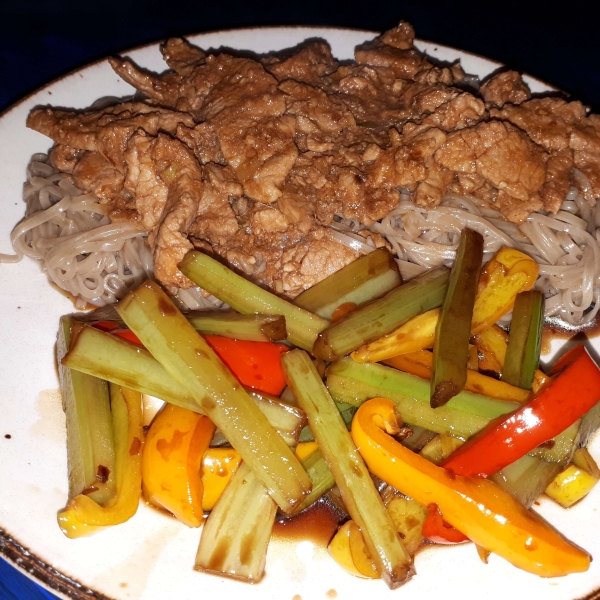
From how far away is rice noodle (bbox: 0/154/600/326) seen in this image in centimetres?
421

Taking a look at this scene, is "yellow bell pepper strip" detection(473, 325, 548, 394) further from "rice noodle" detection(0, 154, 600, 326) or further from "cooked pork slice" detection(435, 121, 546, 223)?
"cooked pork slice" detection(435, 121, 546, 223)

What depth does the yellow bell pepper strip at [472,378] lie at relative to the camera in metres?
3.44

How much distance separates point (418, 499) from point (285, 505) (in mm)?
691

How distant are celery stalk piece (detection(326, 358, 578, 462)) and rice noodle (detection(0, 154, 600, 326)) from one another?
942 mm

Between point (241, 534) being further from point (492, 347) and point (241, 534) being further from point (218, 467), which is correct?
point (492, 347)

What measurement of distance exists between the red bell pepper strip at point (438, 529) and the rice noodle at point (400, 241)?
1596mm

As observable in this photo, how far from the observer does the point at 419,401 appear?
11.2 ft

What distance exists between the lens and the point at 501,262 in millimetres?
3752

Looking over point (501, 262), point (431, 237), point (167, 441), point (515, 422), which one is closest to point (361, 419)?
point (515, 422)

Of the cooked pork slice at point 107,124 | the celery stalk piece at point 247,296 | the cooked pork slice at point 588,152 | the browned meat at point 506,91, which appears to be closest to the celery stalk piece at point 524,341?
the cooked pork slice at point 588,152

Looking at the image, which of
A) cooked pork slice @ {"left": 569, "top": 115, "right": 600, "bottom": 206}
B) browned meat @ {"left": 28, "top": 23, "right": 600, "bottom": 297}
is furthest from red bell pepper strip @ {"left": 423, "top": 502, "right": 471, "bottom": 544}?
cooked pork slice @ {"left": 569, "top": 115, "right": 600, "bottom": 206}

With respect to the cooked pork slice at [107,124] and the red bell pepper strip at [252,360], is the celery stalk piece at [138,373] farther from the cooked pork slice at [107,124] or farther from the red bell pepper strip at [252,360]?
the cooked pork slice at [107,124]

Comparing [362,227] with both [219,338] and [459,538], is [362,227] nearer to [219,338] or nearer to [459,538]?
[219,338]

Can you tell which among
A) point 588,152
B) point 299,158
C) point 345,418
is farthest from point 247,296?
point 588,152
